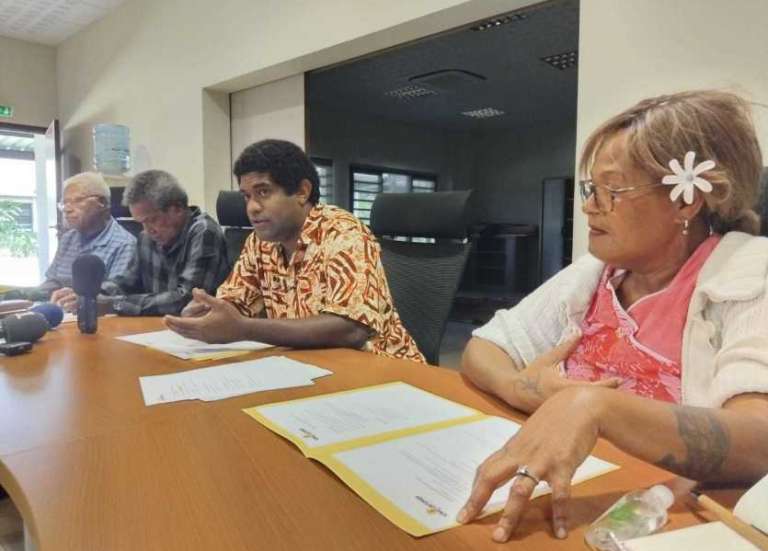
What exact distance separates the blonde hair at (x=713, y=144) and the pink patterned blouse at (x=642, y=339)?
0.07 m

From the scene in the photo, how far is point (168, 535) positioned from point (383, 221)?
1.44 meters

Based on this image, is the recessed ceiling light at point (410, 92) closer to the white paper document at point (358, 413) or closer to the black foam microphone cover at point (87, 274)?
the black foam microphone cover at point (87, 274)

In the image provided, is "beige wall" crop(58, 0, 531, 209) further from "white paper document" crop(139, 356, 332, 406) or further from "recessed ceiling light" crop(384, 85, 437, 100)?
"recessed ceiling light" crop(384, 85, 437, 100)

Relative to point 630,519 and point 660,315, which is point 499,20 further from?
point 630,519

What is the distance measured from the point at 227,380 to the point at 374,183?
→ 20.9 ft

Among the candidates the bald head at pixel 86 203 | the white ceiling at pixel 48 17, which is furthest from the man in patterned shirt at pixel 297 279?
the white ceiling at pixel 48 17

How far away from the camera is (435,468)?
0.66 meters

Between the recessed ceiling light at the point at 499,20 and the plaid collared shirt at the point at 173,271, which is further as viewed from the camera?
the recessed ceiling light at the point at 499,20

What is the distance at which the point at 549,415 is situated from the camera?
1.91ft

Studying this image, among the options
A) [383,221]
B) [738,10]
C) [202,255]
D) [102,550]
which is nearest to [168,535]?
[102,550]

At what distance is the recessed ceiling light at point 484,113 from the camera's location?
6.62 m

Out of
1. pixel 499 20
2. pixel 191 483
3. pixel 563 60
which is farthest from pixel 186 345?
pixel 563 60

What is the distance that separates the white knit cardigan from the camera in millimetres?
703

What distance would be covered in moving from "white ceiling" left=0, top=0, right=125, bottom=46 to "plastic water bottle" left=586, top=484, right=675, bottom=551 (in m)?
5.06
